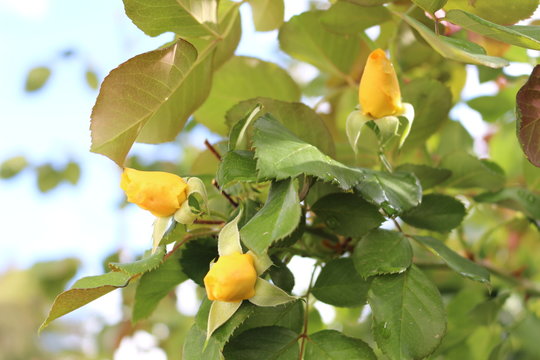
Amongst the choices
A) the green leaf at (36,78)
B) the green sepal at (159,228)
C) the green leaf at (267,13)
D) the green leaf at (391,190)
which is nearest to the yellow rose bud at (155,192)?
the green sepal at (159,228)

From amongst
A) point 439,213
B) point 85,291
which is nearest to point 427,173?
point 439,213

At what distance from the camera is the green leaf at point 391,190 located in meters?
0.33

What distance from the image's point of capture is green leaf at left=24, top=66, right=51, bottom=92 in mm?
1019

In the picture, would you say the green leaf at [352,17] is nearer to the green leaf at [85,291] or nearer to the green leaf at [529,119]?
the green leaf at [529,119]

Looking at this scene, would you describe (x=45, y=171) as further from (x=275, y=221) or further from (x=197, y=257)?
(x=275, y=221)

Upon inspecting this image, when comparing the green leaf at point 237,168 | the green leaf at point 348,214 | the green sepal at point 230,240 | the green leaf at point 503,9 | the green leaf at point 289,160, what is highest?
the green leaf at point 503,9

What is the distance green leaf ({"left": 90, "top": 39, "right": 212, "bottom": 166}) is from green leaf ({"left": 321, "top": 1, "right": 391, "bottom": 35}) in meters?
0.12

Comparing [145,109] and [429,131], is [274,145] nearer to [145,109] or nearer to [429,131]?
[145,109]

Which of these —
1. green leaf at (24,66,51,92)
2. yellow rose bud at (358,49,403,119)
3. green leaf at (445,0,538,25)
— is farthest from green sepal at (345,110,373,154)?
green leaf at (24,66,51,92)

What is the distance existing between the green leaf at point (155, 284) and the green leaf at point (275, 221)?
131 millimetres

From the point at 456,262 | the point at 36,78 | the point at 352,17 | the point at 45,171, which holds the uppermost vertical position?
the point at 352,17

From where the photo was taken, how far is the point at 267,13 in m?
0.49

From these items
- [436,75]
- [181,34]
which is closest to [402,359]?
[181,34]

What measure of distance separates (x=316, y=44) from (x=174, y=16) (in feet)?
0.66
